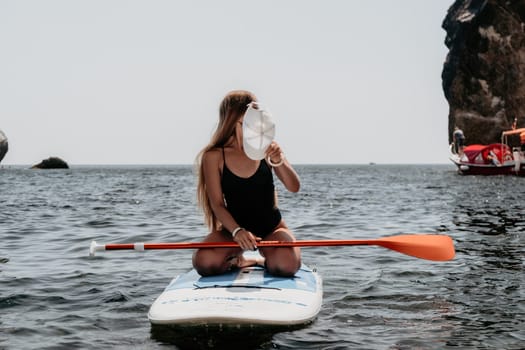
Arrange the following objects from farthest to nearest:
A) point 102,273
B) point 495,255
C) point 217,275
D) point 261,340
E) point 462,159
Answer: point 462,159
point 495,255
point 102,273
point 217,275
point 261,340

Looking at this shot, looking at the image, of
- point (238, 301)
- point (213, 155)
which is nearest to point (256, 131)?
point (213, 155)

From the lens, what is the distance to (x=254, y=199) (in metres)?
6.15

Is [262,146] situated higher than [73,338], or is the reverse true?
[262,146]

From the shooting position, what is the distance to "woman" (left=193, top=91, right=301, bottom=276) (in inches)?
235

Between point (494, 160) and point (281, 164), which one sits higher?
point (281, 164)

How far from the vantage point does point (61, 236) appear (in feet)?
42.3

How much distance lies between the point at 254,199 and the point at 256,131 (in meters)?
0.79

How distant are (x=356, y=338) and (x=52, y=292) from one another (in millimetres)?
3684

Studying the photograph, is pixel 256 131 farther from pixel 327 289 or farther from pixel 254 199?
pixel 327 289

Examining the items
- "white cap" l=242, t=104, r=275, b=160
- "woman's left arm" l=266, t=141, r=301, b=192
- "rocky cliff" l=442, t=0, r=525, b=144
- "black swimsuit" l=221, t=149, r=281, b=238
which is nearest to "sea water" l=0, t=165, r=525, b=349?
"black swimsuit" l=221, t=149, r=281, b=238

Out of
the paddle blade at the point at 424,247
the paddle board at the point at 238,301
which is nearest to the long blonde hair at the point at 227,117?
the paddle board at the point at 238,301

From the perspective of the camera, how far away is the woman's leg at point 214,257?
20.3ft

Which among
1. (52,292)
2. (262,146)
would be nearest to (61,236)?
(52,292)

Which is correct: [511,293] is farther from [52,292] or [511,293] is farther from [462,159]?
[462,159]
